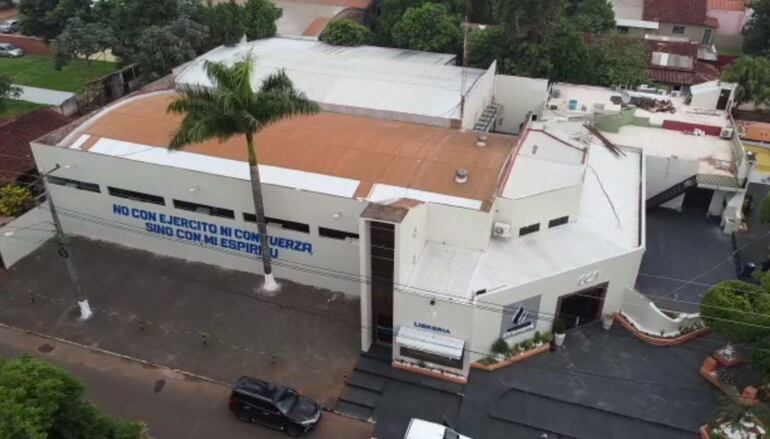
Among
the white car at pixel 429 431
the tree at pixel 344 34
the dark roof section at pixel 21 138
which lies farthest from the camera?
the tree at pixel 344 34

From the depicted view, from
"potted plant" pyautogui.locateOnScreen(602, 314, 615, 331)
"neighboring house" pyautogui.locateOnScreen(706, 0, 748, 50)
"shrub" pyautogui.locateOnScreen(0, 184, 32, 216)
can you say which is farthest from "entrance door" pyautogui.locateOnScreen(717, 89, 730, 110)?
"shrub" pyautogui.locateOnScreen(0, 184, 32, 216)

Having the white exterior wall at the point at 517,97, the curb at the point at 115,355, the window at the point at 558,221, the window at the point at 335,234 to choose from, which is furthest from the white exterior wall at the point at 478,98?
the curb at the point at 115,355

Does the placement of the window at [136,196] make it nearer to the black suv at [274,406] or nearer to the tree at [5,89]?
the black suv at [274,406]

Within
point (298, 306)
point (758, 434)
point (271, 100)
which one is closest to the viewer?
point (758, 434)

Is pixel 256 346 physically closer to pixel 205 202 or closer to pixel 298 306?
pixel 298 306

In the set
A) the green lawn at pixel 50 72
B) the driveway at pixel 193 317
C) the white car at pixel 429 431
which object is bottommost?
the driveway at pixel 193 317

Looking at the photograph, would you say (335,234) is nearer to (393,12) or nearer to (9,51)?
(393,12)

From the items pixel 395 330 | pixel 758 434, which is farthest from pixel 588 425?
pixel 395 330
